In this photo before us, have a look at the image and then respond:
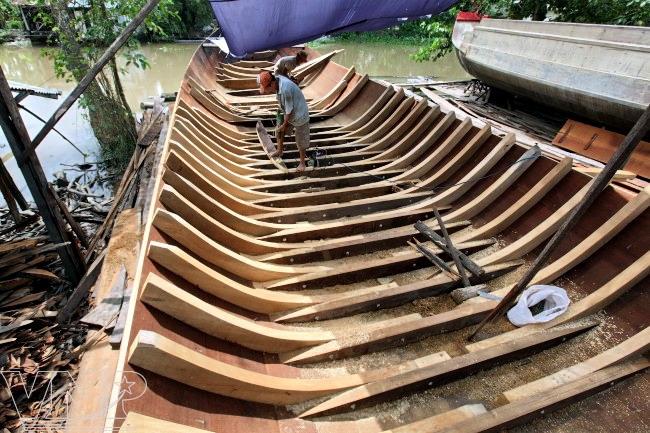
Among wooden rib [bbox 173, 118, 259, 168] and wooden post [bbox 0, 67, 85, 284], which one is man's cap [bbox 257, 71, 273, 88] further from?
wooden post [bbox 0, 67, 85, 284]

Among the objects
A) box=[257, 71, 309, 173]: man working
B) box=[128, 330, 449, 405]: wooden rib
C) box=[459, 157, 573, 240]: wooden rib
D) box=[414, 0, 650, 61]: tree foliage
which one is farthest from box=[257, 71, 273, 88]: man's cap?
box=[414, 0, 650, 61]: tree foliage

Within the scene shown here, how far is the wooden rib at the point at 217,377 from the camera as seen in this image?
1445 millimetres

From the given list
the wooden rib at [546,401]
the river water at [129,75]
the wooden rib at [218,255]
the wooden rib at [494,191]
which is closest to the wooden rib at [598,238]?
the wooden rib at [546,401]

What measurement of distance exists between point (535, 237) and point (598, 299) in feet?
2.10

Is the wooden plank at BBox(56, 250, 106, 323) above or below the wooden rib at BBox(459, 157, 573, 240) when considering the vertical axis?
below

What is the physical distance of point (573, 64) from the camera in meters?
5.49

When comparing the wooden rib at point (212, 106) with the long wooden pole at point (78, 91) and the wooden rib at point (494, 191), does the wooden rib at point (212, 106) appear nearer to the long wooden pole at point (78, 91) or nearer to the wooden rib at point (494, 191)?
the long wooden pole at point (78, 91)

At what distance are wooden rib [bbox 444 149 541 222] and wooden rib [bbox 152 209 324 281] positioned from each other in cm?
142

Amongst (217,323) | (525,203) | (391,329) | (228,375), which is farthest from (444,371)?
(525,203)

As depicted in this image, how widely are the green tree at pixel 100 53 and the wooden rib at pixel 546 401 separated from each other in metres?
7.18

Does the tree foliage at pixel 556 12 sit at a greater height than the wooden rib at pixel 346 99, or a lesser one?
greater

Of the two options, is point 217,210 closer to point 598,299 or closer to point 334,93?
point 598,299

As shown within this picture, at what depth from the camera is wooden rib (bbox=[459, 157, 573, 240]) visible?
284 cm

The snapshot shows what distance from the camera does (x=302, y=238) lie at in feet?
10.4
